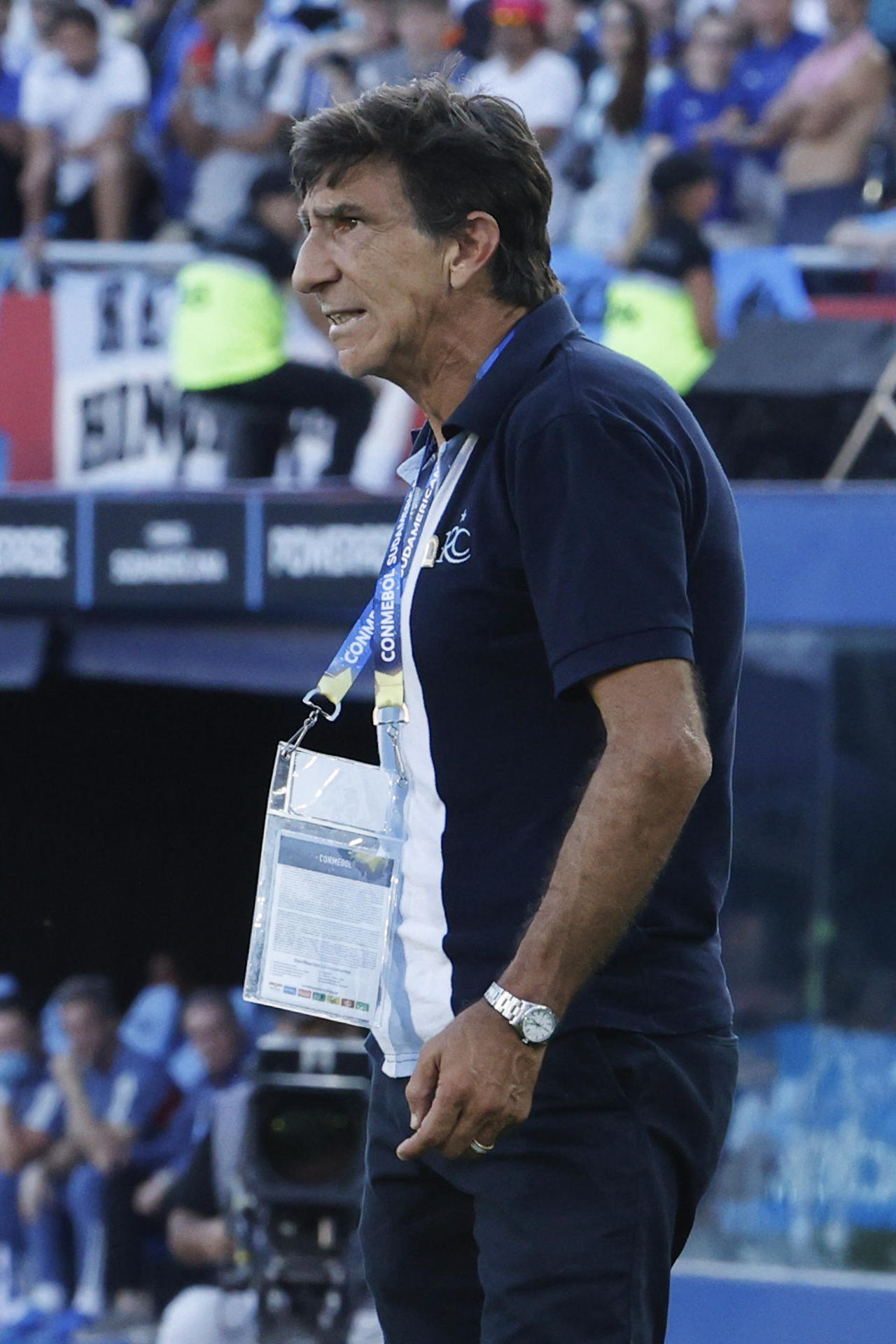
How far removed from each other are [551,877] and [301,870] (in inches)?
13.8

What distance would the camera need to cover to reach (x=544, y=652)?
6.07 ft

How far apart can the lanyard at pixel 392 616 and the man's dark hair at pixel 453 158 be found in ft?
0.64

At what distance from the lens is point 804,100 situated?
6.74 metres

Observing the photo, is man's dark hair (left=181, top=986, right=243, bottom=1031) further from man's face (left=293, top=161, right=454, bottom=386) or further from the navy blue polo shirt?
man's face (left=293, top=161, right=454, bottom=386)

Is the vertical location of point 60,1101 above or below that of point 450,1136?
below

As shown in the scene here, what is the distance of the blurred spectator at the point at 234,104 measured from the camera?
7125mm

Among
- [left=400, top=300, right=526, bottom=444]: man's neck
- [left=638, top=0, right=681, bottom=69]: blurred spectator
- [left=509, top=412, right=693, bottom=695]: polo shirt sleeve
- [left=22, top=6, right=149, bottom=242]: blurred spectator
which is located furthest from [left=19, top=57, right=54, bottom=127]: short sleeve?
[left=509, top=412, right=693, bottom=695]: polo shirt sleeve

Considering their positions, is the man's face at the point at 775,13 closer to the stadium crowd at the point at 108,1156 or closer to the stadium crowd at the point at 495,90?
the stadium crowd at the point at 495,90

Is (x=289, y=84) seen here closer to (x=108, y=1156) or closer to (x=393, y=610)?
(x=108, y=1156)

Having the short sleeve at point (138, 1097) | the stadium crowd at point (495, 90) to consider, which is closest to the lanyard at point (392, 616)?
the short sleeve at point (138, 1097)

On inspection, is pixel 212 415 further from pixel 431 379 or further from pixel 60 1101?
pixel 431 379

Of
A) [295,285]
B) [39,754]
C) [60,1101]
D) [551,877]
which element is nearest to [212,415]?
[39,754]

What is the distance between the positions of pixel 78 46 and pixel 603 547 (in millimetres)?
6522

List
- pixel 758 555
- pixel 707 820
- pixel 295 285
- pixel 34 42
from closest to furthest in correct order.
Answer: pixel 707 820, pixel 295 285, pixel 758 555, pixel 34 42
